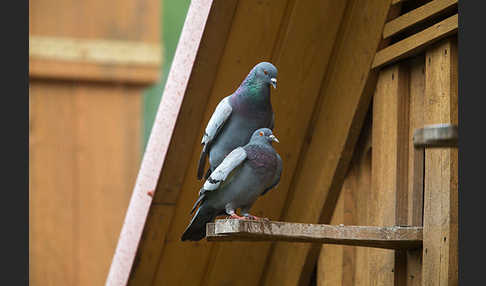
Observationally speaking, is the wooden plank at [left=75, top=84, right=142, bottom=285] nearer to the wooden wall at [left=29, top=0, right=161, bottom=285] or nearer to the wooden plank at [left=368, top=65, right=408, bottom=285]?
the wooden wall at [left=29, top=0, right=161, bottom=285]

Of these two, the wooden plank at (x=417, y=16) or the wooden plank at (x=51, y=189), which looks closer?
the wooden plank at (x=417, y=16)

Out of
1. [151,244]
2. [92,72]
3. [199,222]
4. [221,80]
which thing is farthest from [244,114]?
[92,72]

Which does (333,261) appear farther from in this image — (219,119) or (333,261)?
(219,119)

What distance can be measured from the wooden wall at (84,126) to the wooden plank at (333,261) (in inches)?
47.7

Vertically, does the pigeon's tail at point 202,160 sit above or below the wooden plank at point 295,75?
below

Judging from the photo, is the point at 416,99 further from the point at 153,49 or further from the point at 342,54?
the point at 153,49

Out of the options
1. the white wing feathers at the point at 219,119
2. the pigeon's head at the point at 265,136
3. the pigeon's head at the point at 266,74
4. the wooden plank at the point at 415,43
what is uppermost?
the wooden plank at the point at 415,43

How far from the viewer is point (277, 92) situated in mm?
3324

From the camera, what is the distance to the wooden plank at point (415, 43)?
2.75 meters

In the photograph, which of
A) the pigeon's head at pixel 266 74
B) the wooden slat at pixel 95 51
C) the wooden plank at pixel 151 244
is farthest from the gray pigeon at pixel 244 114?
the wooden slat at pixel 95 51

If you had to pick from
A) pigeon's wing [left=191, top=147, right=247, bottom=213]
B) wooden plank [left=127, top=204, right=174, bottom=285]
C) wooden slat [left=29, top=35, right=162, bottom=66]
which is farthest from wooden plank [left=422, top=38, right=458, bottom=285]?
wooden slat [left=29, top=35, right=162, bottom=66]

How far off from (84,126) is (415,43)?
6.18 ft

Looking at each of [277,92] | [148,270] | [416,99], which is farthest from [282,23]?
[148,270]

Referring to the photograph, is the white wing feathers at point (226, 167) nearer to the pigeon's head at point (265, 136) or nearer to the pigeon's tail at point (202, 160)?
the pigeon's head at point (265, 136)
